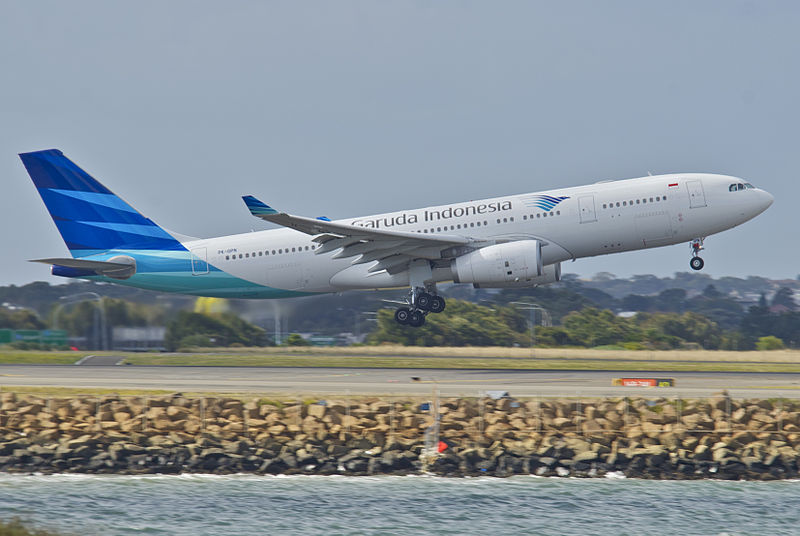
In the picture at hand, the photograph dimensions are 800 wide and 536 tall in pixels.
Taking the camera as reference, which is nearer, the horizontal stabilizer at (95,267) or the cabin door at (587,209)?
the cabin door at (587,209)

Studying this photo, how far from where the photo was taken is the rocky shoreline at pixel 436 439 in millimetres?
28016

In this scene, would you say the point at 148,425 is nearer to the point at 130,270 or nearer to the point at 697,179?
the point at 130,270

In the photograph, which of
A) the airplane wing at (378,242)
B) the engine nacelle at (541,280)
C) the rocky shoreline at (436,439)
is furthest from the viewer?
the engine nacelle at (541,280)

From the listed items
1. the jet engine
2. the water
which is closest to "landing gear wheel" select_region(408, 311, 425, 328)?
the jet engine

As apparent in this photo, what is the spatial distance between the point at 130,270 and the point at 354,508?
21.0m

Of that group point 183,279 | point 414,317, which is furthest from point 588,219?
point 183,279

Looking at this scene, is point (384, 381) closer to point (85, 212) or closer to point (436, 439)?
point (436, 439)

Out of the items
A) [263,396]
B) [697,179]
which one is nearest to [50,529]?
[263,396]

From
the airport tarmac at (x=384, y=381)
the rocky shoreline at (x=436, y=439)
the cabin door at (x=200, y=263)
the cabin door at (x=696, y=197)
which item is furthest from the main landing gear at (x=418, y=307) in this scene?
the rocky shoreline at (x=436, y=439)

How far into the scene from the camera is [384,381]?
33.6 meters

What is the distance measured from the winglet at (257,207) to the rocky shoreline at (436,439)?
7972mm

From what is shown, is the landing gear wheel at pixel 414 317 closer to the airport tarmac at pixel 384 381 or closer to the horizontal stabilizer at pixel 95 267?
the airport tarmac at pixel 384 381

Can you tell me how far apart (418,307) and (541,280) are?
206 inches

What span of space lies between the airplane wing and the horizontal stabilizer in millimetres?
8415
